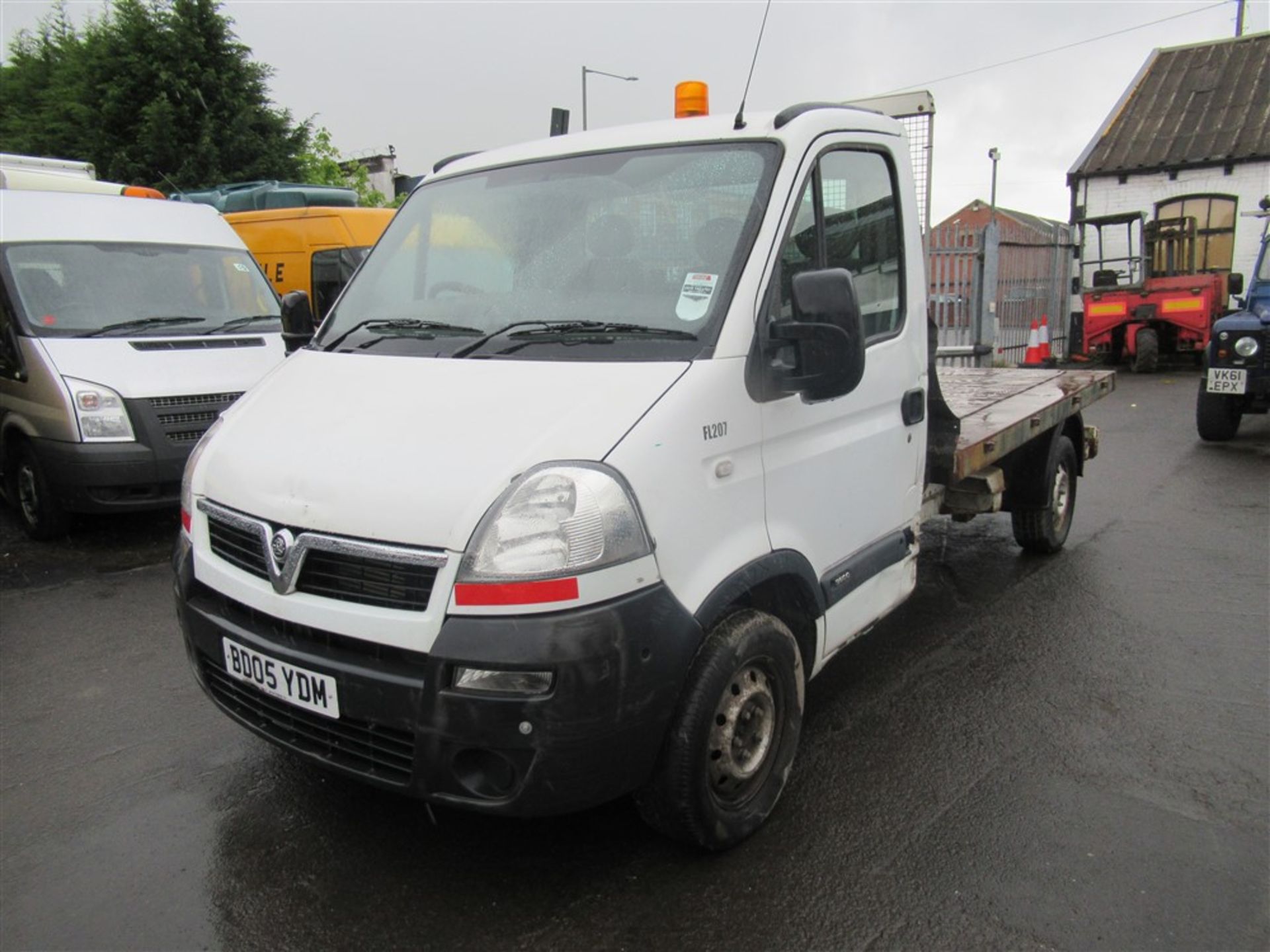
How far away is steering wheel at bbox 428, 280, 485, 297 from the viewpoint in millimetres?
3391

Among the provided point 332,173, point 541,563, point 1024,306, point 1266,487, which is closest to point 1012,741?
point 541,563

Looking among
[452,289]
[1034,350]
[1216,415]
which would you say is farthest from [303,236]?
[1034,350]

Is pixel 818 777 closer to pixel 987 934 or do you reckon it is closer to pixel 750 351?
pixel 987 934

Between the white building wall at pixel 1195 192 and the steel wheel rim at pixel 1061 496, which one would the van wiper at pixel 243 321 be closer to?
the steel wheel rim at pixel 1061 496

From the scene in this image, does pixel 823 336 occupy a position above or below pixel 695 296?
below

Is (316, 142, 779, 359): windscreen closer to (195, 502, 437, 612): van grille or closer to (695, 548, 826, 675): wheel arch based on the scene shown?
(695, 548, 826, 675): wheel arch

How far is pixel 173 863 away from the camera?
3.02 metres

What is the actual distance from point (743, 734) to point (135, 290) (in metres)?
6.05

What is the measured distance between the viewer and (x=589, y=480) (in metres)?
2.45

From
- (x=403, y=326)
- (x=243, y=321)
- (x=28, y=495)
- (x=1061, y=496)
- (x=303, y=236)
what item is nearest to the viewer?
(x=403, y=326)

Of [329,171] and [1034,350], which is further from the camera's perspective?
[329,171]

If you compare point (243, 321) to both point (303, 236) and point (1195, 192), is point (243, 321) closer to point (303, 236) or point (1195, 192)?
point (303, 236)

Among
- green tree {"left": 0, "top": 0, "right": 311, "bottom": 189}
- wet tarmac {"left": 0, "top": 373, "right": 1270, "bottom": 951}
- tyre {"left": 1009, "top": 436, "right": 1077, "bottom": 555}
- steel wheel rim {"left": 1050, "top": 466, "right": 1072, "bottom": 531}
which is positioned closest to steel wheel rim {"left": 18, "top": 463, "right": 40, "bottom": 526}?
wet tarmac {"left": 0, "top": 373, "right": 1270, "bottom": 951}

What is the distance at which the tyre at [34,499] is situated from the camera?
6.43 meters
